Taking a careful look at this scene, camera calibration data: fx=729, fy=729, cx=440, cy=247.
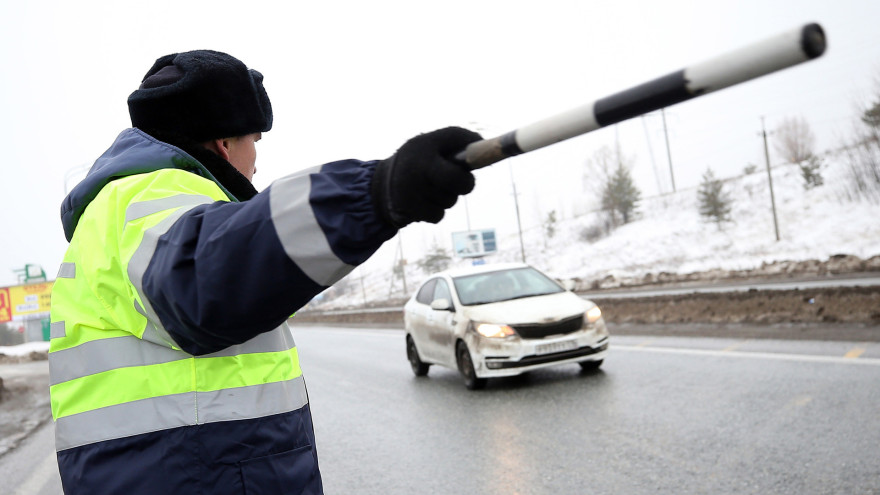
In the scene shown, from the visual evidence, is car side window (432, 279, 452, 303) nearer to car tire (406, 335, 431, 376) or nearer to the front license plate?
car tire (406, 335, 431, 376)

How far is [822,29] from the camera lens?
0.91 metres

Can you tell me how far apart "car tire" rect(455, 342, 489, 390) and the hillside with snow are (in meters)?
25.3

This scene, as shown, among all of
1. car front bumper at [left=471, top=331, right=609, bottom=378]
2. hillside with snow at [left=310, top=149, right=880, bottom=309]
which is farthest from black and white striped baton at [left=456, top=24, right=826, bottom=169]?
hillside with snow at [left=310, top=149, right=880, bottom=309]

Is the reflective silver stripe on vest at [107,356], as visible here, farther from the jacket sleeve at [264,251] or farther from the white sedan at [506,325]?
the white sedan at [506,325]

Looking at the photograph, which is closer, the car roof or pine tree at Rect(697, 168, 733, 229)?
the car roof

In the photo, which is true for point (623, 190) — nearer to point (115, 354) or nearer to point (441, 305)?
point (441, 305)

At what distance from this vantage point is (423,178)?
49.7 inches

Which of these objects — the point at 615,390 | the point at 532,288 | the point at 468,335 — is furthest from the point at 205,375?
the point at 532,288

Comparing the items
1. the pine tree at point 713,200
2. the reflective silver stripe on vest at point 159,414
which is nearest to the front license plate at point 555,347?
the reflective silver stripe on vest at point 159,414

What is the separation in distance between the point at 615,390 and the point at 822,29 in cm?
730

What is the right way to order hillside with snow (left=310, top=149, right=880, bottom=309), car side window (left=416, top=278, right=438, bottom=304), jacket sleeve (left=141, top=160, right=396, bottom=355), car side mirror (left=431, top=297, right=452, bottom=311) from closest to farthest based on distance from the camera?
jacket sleeve (left=141, top=160, right=396, bottom=355)
car side mirror (left=431, top=297, right=452, bottom=311)
car side window (left=416, top=278, right=438, bottom=304)
hillside with snow (left=310, top=149, right=880, bottom=309)

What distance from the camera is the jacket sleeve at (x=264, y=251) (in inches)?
47.6

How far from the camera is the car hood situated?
28.9 ft

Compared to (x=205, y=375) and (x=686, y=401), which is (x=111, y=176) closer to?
(x=205, y=375)
